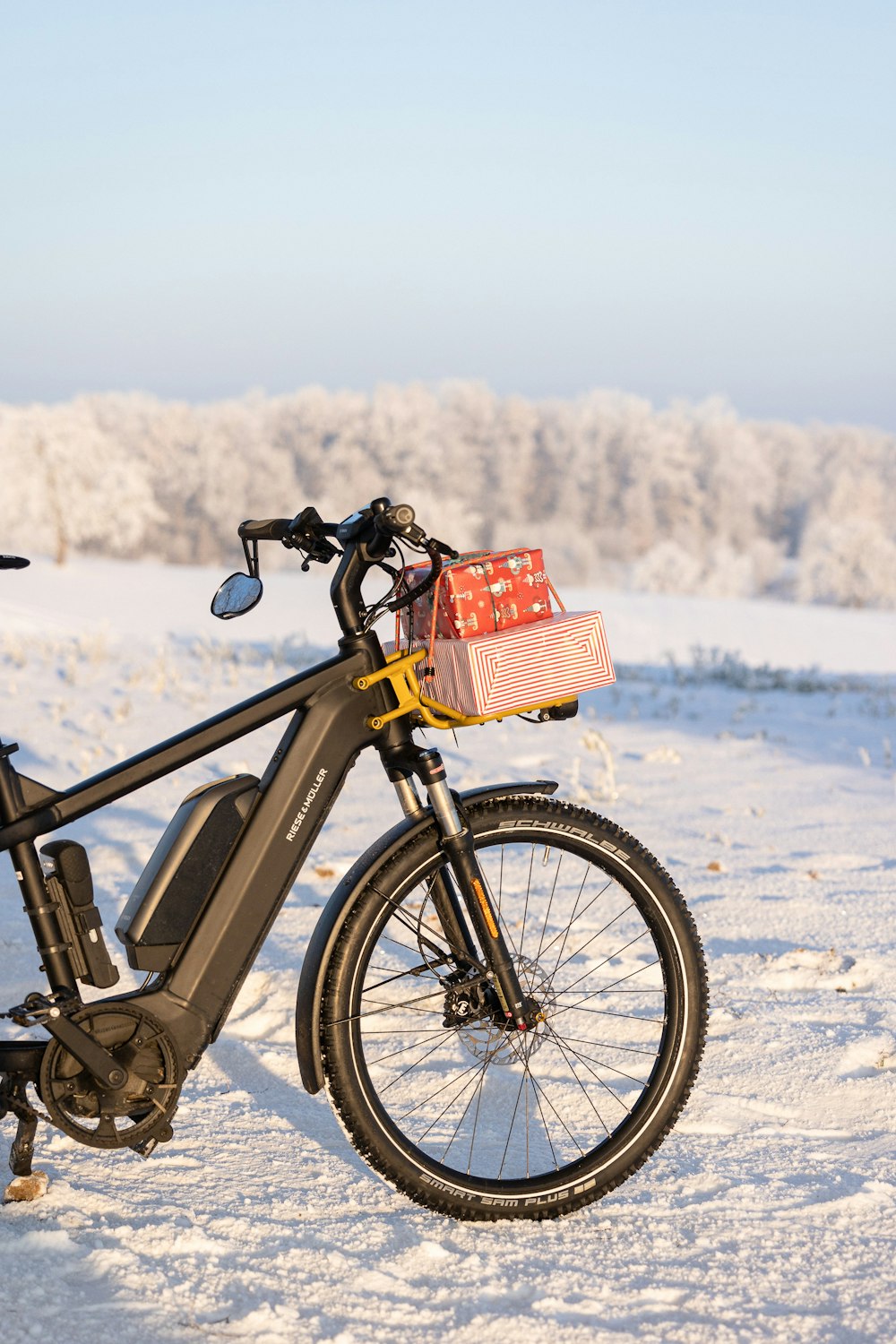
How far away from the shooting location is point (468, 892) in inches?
112

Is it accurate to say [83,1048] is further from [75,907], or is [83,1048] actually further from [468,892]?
[468,892]

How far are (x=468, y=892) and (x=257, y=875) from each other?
475 millimetres

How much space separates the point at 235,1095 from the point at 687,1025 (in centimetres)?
129

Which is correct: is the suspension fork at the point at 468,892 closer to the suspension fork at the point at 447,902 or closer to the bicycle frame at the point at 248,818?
the suspension fork at the point at 447,902

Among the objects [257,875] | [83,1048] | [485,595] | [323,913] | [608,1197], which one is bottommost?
[608,1197]

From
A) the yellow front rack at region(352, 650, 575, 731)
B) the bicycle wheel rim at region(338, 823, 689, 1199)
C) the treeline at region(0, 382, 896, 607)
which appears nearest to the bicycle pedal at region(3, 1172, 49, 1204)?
the bicycle wheel rim at region(338, 823, 689, 1199)

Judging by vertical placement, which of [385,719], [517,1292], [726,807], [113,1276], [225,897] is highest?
[385,719]

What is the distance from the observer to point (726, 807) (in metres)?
6.67

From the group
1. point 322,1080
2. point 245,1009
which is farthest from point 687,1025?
point 245,1009

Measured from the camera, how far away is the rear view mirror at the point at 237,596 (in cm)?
278

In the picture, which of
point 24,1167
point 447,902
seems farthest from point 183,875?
point 24,1167

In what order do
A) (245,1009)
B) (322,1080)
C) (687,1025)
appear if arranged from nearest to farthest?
(322,1080), (687,1025), (245,1009)

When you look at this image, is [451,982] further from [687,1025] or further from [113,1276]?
[113,1276]

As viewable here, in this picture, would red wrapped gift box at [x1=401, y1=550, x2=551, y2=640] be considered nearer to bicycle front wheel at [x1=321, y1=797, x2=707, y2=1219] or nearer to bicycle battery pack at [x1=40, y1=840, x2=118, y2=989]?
bicycle front wheel at [x1=321, y1=797, x2=707, y2=1219]
